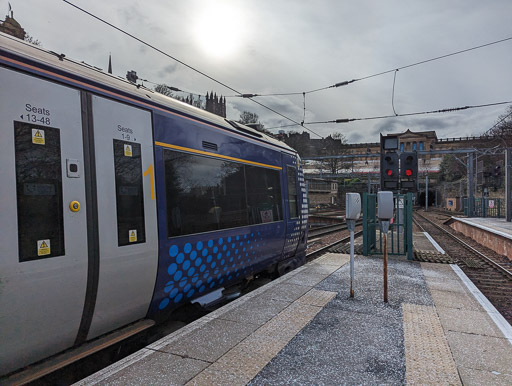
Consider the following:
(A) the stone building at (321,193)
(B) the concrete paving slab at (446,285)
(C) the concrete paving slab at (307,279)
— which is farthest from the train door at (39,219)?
(A) the stone building at (321,193)

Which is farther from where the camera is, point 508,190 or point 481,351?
point 508,190

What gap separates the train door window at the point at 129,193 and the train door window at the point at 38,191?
0.60m

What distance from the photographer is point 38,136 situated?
2.74 m

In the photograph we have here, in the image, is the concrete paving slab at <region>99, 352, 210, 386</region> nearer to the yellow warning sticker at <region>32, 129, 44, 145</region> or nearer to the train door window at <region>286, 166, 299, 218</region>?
the yellow warning sticker at <region>32, 129, 44, 145</region>

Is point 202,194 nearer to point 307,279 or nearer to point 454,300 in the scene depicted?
point 307,279

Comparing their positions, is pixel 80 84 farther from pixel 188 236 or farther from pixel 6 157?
pixel 188 236

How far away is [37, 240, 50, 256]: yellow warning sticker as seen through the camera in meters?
2.65

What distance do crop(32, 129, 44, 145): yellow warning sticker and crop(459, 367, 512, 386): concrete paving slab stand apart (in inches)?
171

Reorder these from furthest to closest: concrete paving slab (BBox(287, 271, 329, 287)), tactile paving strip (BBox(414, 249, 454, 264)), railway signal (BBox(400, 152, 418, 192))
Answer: railway signal (BBox(400, 152, 418, 192)) → tactile paving strip (BBox(414, 249, 454, 264)) → concrete paving slab (BBox(287, 271, 329, 287))

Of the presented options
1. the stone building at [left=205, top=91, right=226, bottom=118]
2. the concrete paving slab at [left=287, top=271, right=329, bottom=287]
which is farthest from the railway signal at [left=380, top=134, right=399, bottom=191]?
the stone building at [left=205, top=91, right=226, bottom=118]

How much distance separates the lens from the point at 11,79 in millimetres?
2561

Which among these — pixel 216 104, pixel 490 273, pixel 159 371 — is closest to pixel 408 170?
pixel 490 273

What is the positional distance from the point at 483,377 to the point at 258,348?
2.21m

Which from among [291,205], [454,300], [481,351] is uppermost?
[291,205]
